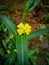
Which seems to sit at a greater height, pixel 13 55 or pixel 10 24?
pixel 10 24

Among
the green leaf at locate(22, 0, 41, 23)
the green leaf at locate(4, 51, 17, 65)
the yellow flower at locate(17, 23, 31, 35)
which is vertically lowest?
the green leaf at locate(4, 51, 17, 65)

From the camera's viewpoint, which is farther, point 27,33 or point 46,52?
point 46,52

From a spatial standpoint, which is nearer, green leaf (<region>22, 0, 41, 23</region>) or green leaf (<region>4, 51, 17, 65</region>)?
green leaf (<region>22, 0, 41, 23</region>)

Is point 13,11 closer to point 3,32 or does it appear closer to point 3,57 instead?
point 3,32

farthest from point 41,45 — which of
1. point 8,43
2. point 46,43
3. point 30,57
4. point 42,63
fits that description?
point 30,57

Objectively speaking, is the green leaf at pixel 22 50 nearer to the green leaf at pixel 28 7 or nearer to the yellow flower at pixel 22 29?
the yellow flower at pixel 22 29

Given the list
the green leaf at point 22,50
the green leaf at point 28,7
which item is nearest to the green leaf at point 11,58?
the green leaf at point 22,50

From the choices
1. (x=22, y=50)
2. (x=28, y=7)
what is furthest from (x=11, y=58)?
(x=28, y=7)

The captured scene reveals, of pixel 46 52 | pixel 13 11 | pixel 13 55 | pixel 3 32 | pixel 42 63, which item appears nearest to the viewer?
pixel 13 55

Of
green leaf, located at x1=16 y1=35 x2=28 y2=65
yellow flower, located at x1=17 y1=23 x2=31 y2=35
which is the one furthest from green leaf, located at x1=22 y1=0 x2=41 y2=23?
green leaf, located at x1=16 y1=35 x2=28 y2=65

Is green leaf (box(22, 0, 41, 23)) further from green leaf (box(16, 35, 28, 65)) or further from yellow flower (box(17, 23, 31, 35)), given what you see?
green leaf (box(16, 35, 28, 65))

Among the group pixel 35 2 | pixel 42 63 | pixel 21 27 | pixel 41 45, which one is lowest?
pixel 42 63
